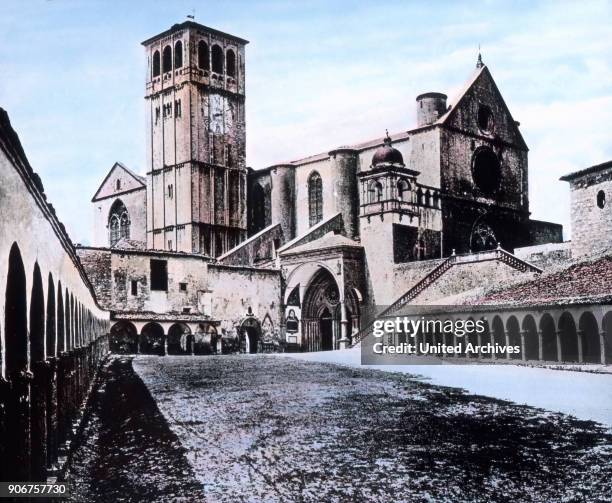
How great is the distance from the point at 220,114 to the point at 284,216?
24.3ft

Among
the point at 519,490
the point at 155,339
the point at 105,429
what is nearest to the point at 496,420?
the point at 519,490

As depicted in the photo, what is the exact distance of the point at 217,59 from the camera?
50.1m

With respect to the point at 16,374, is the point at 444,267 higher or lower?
higher

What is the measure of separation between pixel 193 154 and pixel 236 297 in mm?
11247

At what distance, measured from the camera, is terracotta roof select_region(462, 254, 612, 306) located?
20.4 metres

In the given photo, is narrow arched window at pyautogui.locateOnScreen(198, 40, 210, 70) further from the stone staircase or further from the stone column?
the stone staircase

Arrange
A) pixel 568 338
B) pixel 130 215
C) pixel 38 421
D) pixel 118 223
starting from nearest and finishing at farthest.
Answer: pixel 38 421 → pixel 568 338 → pixel 130 215 → pixel 118 223

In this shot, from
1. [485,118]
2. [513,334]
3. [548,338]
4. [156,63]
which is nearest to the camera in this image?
[548,338]

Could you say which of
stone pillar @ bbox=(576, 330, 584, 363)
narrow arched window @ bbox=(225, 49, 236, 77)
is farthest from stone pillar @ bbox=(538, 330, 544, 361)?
narrow arched window @ bbox=(225, 49, 236, 77)

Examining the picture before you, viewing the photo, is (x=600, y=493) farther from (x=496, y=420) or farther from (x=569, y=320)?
(x=569, y=320)

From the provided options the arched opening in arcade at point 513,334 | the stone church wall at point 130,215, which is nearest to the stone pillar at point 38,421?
the arched opening in arcade at point 513,334

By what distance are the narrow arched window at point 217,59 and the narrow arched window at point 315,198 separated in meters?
8.97

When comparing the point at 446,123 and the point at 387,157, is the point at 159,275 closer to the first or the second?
the point at 387,157

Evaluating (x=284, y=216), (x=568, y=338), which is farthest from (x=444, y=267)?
(x=284, y=216)
